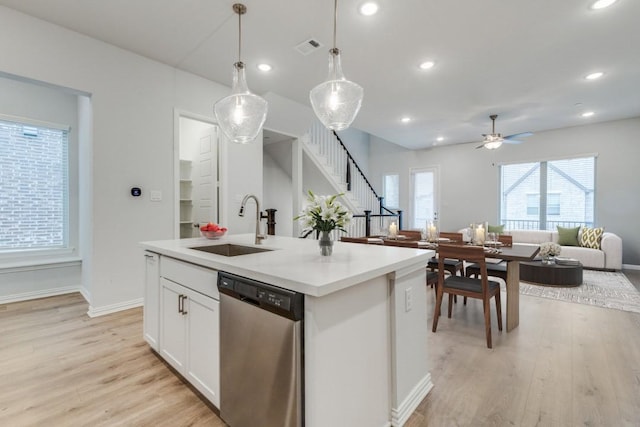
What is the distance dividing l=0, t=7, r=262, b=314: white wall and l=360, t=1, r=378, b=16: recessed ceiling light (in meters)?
2.42

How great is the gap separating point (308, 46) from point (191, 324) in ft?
9.42

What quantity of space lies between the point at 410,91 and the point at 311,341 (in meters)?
4.11

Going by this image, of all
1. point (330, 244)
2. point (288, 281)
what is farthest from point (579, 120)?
point (288, 281)

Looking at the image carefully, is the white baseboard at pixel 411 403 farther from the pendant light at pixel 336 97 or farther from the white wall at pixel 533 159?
the white wall at pixel 533 159

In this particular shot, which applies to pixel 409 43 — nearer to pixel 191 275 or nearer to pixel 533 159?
pixel 191 275

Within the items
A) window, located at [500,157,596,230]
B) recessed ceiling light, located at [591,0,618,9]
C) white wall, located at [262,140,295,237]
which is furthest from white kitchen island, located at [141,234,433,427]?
window, located at [500,157,596,230]

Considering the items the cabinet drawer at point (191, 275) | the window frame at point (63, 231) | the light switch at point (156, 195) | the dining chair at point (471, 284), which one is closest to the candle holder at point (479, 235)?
the dining chair at point (471, 284)

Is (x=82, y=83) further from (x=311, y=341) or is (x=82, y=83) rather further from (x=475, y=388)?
(x=475, y=388)

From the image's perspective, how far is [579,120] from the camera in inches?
224

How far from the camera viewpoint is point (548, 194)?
6523mm

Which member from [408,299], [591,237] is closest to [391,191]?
[591,237]

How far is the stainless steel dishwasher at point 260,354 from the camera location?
117 cm

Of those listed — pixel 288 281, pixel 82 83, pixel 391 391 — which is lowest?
pixel 391 391

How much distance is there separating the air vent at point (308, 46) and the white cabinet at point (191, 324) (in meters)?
2.50
